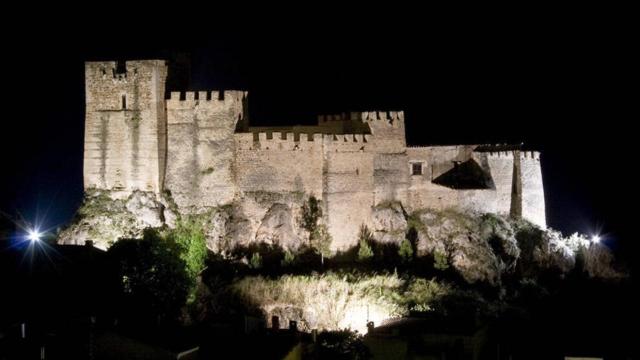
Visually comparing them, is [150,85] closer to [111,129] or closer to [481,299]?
[111,129]

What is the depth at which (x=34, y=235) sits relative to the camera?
48.5 meters

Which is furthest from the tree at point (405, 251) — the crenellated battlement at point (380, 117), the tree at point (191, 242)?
the tree at point (191, 242)

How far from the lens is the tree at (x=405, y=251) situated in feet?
169

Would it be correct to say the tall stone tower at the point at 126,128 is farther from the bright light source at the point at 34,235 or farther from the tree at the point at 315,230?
the tree at the point at 315,230

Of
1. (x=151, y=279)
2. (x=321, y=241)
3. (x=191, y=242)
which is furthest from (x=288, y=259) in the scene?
(x=151, y=279)

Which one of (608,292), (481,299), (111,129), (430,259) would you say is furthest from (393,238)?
(111,129)

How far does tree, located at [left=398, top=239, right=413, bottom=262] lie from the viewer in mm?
51466

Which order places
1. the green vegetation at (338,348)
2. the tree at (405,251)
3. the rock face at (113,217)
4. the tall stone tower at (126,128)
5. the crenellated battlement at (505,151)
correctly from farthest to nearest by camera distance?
the crenellated battlement at (505,151) → the tree at (405,251) → the tall stone tower at (126,128) → the rock face at (113,217) → the green vegetation at (338,348)

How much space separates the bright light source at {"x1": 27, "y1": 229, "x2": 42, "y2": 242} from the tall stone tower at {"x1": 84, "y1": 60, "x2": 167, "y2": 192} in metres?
3.29

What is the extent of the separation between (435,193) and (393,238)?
3.82m

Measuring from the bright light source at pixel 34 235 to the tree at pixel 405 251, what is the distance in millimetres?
17071

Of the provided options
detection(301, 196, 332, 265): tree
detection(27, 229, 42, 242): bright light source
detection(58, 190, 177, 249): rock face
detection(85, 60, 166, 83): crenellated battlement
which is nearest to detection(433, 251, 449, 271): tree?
detection(301, 196, 332, 265): tree

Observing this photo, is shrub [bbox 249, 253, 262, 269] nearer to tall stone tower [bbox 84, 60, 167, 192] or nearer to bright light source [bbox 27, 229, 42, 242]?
tall stone tower [bbox 84, 60, 167, 192]

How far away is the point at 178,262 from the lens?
150ft
